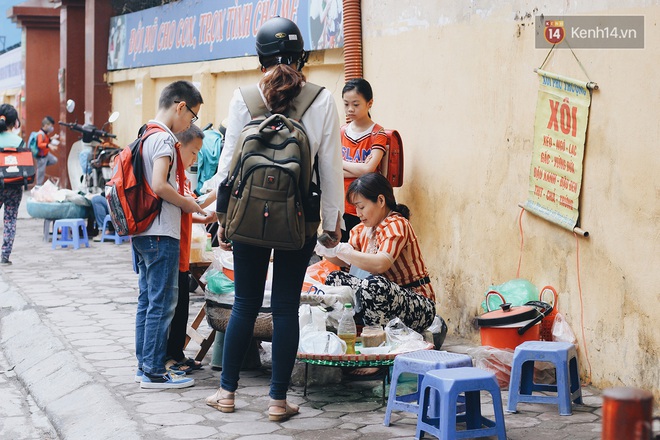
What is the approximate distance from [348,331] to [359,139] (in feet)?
7.40

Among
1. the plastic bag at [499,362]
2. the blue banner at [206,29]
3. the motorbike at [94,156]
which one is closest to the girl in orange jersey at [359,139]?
the blue banner at [206,29]

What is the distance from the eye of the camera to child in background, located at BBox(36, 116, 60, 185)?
19297 mm

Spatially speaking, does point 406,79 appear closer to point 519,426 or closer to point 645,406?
point 519,426

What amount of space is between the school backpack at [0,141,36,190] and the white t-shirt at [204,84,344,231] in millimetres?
6715

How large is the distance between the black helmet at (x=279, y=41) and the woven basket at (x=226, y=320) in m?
1.50

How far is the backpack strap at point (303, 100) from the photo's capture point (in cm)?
476

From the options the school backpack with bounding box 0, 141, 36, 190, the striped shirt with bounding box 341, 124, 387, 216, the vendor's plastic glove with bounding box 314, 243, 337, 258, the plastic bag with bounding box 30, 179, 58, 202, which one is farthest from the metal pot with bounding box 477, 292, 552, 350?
the plastic bag with bounding box 30, 179, 58, 202

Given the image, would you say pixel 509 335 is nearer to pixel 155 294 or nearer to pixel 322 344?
pixel 322 344

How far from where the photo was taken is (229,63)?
38.4ft

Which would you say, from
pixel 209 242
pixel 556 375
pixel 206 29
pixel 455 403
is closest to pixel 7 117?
pixel 206 29

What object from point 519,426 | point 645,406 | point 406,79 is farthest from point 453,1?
point 645,406

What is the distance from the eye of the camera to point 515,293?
6.11 m

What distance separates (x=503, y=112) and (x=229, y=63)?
5.90 m

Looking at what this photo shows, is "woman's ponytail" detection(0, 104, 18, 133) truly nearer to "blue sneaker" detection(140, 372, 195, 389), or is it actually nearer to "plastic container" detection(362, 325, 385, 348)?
"blue sneaker" detection(140, 372, 195, 389)
